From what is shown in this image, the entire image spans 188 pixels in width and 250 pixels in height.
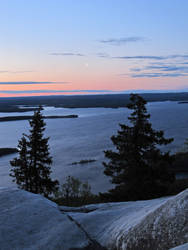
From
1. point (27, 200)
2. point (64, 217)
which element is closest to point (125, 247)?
point (64, 217)

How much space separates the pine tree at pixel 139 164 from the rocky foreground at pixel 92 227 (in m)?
11.1

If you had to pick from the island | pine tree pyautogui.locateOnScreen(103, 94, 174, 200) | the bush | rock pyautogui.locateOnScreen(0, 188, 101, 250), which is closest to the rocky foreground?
rock pyautogui.locateOnScreen(0, 188, 101, 250)

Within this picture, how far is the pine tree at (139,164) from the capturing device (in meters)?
20.4

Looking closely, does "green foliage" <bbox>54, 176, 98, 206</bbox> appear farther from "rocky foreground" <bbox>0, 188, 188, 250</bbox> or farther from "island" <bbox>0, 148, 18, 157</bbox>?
"island" <bbox>0, 148, 18, 157</bbox>

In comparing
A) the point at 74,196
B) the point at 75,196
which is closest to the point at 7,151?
the point at 75,196

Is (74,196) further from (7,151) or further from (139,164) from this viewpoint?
(7,151)

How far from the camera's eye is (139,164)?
21359 millimetres

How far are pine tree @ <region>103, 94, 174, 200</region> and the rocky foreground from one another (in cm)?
1109

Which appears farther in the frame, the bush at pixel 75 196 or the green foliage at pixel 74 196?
the green foliage at pixel 74 196

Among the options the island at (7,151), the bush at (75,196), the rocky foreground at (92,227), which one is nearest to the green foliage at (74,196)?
the bush at (75,196)

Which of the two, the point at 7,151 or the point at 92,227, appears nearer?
the point at 92,227

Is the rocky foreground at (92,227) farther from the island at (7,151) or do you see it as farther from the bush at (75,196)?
the island at (7,151)

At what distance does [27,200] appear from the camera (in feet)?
31.3

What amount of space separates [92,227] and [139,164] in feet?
46.2
